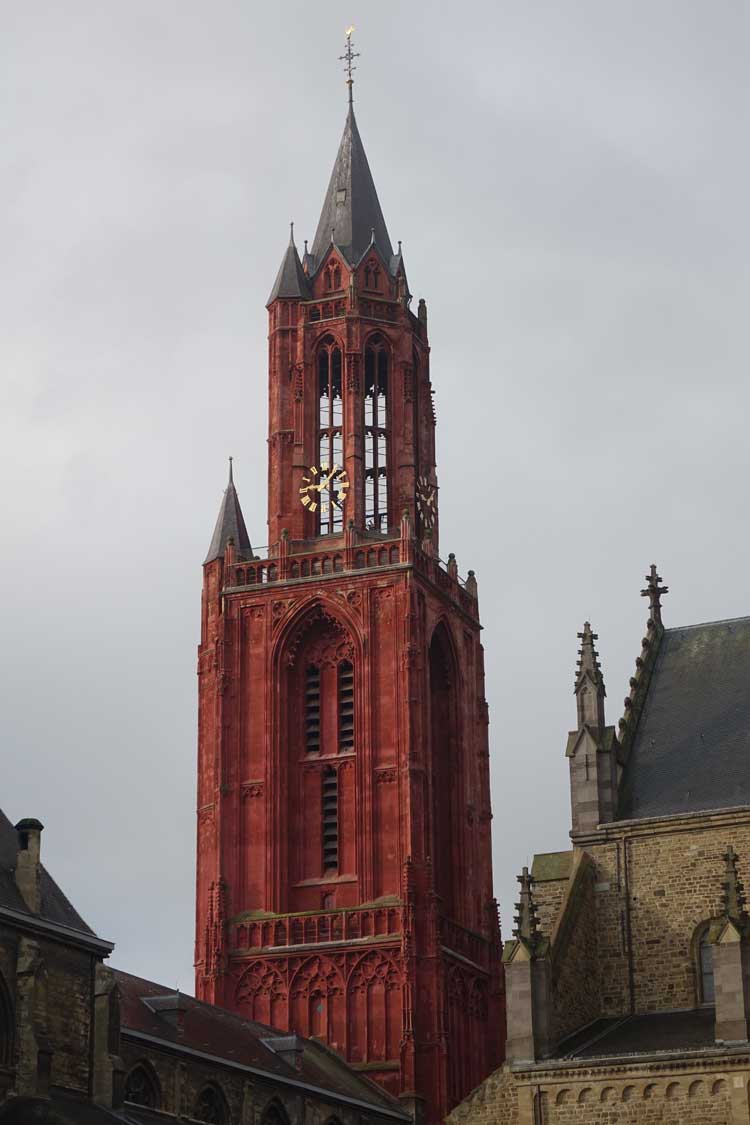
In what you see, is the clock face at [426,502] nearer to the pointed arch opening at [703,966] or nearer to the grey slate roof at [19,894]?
the pointed arch opening at [703,966]

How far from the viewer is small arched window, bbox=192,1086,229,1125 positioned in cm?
5691

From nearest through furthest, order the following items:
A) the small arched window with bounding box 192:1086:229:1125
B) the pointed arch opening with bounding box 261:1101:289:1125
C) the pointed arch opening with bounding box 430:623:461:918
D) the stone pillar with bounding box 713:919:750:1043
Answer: the stone pillar with bounding box 713:919:750:1043 → the small arched window with bounding box 192:1086:229:1125 → the pointed arch opening with bounding box 261:1101:289:1125 → the pointed arch opening with bounding box 430:623:461:918

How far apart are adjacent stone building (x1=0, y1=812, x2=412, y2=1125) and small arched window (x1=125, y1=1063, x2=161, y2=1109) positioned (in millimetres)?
24

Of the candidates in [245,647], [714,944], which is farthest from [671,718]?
[245,647]

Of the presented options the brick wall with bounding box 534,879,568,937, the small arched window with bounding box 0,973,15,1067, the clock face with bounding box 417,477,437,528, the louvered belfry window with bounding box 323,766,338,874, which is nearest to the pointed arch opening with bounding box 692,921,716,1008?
the brick wall with bounding box 534,879,568,937

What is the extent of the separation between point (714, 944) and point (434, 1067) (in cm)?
2108

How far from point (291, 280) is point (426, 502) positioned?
9676 millimetres

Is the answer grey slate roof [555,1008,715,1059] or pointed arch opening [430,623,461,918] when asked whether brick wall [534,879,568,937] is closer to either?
grey slate roof [555,1008,715,1059]

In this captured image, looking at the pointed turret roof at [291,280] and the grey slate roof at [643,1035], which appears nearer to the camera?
the grey slate roof at [643,1035]

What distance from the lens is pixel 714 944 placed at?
50500 mm

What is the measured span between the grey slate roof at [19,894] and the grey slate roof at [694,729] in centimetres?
1478

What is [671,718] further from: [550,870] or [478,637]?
[478,637]

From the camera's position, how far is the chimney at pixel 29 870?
48375mm

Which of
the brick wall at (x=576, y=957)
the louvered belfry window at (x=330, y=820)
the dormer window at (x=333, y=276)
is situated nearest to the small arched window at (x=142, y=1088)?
the brick wall at (x=576, y=957)
